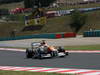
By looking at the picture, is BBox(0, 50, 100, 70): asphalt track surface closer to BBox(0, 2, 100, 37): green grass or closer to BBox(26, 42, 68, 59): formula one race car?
BBox(26, 42, 68, 59): formula one race car

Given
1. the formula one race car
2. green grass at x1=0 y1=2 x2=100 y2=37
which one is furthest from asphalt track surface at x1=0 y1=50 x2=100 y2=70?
green grass at x1=0 y1=2 x2=100 y2=37

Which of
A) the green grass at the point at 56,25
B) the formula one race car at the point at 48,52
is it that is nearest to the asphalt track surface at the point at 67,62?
the formula one race car at the point at 48,52

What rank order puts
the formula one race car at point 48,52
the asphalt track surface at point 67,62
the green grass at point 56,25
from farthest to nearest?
the green grass at point 56,25 → the formula one race car at point 48,52 → the asphalt track surface at point 67,62

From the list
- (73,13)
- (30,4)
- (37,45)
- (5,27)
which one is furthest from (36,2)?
(37,45)

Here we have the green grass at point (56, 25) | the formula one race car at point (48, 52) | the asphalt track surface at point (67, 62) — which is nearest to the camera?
the asphalt track surface at point (67, 62)

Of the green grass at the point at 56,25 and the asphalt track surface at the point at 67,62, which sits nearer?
the asphalt track surface at the point at 67,62

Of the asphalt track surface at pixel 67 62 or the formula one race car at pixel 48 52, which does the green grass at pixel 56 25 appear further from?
the asphalt track surface at pixel 67 62

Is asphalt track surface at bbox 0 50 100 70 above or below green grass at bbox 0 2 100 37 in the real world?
above

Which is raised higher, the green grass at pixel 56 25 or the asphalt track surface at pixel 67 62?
the asphalt track surface at pixel 67 62

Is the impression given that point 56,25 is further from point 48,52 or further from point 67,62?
point 67,62

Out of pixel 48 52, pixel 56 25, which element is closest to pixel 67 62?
pixel 48 52

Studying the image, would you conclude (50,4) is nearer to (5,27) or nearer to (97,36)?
(5,27)

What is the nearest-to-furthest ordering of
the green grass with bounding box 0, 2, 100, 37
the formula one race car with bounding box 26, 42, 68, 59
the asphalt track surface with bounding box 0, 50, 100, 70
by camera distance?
the asphalt track surface with bounding box 0, 50, 100, 70, the formula one race car with bounding box 26, 42, 68, 59, the green grass with bounding box 0, 2, 100, 37

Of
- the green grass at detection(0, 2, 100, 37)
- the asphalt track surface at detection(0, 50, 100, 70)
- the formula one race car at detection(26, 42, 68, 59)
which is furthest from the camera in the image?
the green grass at detection(0, 2, 100, 37)
